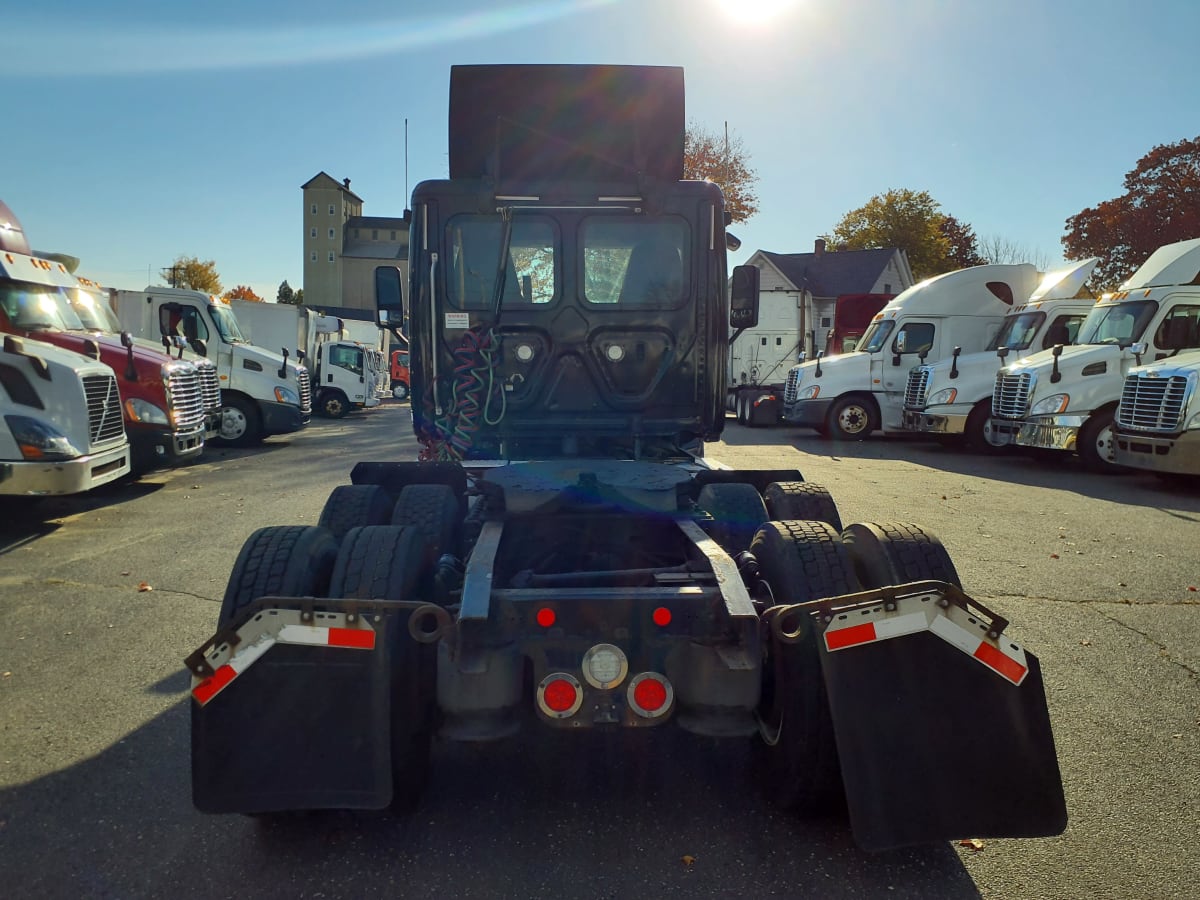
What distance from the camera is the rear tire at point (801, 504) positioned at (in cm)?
427

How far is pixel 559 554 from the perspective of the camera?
13.0 ft

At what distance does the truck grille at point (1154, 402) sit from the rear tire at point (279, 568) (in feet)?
37.1

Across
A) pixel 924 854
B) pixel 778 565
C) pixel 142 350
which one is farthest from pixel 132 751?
pixel 142 350

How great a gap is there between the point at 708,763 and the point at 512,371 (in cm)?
288

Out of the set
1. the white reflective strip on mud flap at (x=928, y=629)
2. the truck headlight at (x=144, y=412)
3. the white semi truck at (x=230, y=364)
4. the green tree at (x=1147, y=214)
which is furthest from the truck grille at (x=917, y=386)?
the green tree at (x=1147, y=214)

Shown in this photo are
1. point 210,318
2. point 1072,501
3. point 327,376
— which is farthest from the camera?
point 327,376

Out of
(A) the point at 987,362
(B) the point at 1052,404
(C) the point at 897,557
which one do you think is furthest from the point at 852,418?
(C) the point at 897,557

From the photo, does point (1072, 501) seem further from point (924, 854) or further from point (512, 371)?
point (924, 854)

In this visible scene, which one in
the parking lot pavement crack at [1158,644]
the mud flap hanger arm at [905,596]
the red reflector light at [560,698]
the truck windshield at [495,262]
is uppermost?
the truck windshield at [495,262]

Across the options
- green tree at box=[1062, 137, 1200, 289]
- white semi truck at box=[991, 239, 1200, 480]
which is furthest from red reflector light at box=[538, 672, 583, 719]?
green tree at box=[1062, 137, 1200, 289]

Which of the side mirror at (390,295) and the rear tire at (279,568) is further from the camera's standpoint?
the side mirror at (390,295)

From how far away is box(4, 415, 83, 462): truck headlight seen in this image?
7.45 meters

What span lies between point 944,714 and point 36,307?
34.9 ft

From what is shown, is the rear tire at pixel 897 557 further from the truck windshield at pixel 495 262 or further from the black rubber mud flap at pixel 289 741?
the truck windshield at pixel 495 262
